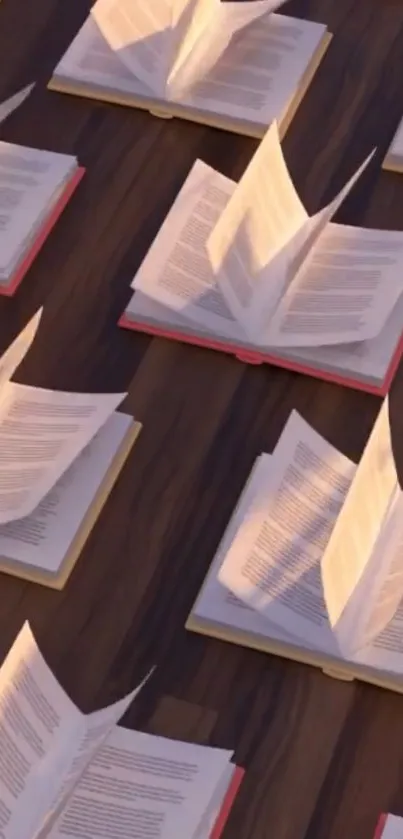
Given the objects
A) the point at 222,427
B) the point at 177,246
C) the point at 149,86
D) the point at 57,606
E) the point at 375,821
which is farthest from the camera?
the point at 149,86

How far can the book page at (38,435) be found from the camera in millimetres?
1248

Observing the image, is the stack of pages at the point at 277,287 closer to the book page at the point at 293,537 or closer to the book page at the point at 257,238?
the book page at the point at 257,238

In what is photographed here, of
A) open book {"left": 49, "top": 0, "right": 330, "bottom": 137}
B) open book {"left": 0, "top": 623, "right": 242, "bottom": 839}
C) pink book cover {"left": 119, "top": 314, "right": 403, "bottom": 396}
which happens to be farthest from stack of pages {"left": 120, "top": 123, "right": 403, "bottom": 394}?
open book {"left": 0, "top": 623, "right": 242, "bottom": 839}

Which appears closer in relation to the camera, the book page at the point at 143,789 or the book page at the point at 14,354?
the book page at the point at 143,789

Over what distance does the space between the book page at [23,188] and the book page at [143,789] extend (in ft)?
1.96

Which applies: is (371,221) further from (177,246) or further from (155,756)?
(155,756)

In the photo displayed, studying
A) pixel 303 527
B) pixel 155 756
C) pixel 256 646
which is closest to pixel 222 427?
pixel 303 527

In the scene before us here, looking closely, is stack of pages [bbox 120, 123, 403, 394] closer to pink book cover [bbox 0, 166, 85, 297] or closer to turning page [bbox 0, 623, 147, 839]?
pink book cover [bbox 0, 166, 85, 297]

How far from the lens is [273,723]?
3.72ft

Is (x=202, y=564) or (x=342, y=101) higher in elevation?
(x=342, y=101)

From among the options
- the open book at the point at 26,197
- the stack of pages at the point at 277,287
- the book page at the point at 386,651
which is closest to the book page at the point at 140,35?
the open book at the point at 26,197

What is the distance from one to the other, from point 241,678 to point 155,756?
0.36 feet

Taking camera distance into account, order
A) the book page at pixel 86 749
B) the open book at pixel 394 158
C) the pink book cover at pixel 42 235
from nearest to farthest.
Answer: the book page at pixel 86 749, the pink book cover at pixel 42 235, the open book at pixel 394 158

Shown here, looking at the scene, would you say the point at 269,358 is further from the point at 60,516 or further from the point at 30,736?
the point at 30,736
